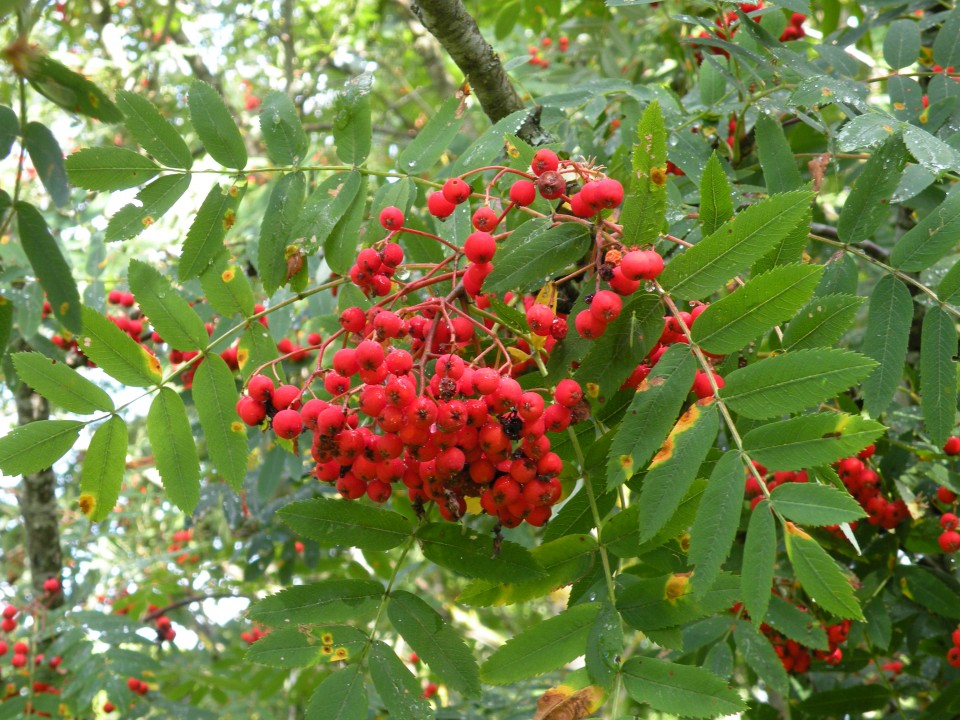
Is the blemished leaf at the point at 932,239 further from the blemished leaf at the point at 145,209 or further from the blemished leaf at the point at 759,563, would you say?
the blemished leaf at the point at 145,209

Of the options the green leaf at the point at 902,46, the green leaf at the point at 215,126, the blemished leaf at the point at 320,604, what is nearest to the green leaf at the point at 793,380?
the blemished leaf at the point at 320,604

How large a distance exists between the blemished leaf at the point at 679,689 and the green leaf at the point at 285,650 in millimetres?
605

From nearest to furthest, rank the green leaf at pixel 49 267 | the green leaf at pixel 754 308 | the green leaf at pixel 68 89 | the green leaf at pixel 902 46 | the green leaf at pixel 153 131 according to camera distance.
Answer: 1. the green leaf at pixel 68 89
2. the green leaf at pixel 49 267
3. the green leaf at pixel 754 308
4. the green leaf at pixel 153 131
5. the green leaf at pixel 902 46

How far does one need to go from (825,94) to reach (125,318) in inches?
104

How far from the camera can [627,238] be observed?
1606mm

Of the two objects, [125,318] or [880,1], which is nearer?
[880,1]

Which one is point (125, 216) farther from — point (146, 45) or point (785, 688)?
point (146, 45)

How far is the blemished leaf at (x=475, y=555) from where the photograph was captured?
162 cm

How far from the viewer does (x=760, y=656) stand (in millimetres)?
2250

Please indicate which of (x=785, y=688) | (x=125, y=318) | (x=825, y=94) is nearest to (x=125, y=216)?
(x=125, y=318)

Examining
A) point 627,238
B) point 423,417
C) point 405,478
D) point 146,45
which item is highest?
point 146,45

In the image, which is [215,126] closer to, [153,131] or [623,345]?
[153,131]

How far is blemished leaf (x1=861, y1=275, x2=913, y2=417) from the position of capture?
6.07 ft

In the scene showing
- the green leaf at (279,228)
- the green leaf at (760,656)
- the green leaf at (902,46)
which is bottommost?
the green leaf at (760,656)
